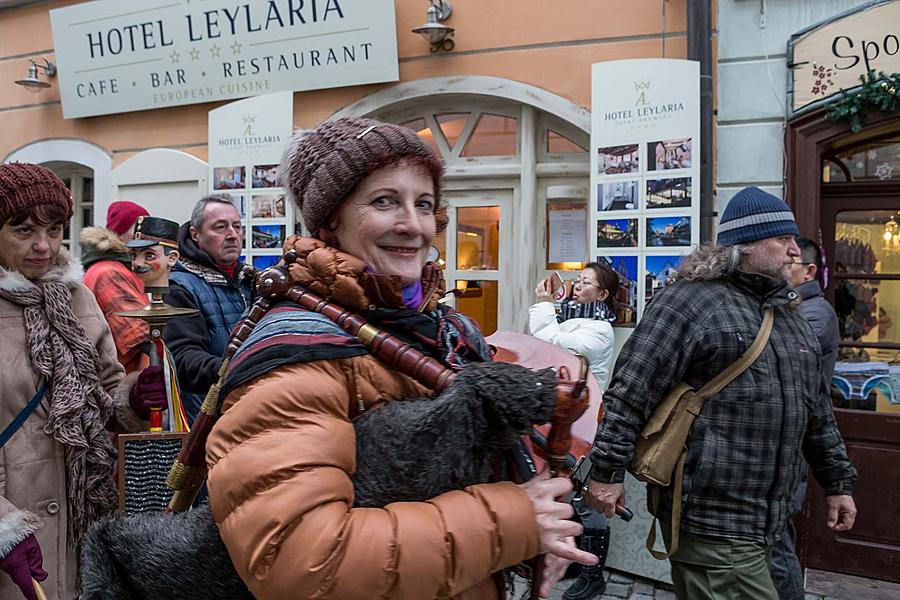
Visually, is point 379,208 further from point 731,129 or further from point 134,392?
point 731,129

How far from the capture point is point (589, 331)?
432cm

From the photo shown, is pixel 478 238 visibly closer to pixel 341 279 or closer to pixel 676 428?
pixel 676 428

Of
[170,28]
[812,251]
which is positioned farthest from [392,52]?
[812,251]

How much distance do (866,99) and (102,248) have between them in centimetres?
417

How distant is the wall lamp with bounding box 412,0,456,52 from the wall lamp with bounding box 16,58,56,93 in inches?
159

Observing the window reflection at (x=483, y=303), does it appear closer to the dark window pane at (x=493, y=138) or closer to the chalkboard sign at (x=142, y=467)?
the dark window pane at (x=493, y=138)

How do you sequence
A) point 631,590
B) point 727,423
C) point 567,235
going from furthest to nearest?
point 567,235
point 631,590
point 727,423

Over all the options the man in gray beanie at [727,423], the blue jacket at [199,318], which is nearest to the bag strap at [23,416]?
the blue jacket at [199,318]

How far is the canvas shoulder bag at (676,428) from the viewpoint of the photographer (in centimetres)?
263

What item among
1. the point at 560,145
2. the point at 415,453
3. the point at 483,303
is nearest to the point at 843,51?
the point at 560,145

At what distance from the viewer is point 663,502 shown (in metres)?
2.73

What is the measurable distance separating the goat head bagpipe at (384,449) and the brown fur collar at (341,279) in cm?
2

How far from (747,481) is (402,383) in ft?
5.58

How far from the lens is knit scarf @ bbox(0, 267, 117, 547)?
2311 mm
